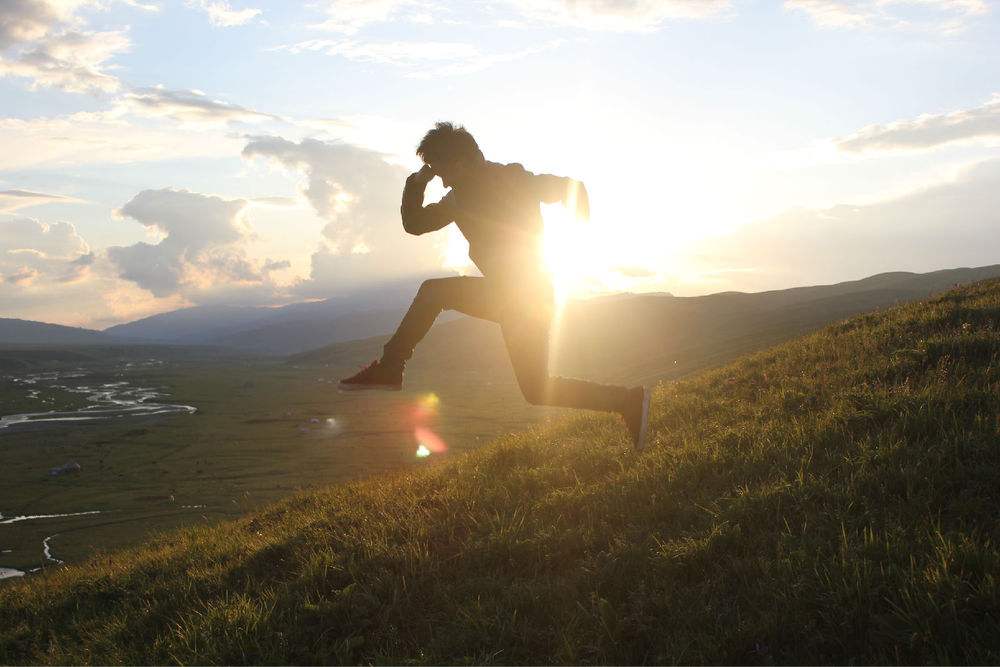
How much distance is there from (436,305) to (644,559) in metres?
3.14

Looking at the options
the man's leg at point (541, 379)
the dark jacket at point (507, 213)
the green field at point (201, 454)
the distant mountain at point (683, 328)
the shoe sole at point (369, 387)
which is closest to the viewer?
the dark jacket at point (507, 213)

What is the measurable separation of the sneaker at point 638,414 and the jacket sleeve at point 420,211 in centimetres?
261

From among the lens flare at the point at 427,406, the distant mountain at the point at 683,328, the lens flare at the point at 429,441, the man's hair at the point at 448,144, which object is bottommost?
the lens flare at the point at 427,406

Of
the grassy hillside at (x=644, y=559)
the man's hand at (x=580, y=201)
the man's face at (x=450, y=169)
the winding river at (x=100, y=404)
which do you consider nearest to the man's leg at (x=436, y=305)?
the man's face at (x=450, y=169)

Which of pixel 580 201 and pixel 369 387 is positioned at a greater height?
pixel 580 201

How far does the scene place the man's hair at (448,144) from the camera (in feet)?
19.6

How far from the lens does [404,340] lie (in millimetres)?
6395

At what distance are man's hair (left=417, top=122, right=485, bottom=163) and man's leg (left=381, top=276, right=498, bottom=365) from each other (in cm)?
116

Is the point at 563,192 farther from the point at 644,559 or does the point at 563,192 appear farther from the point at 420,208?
the point at 644,559

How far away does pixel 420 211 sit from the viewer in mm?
6254

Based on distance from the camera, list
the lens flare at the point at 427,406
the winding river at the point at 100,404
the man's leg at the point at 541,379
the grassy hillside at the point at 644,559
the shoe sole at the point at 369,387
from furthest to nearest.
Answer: the winding river at the point at 100,404
the lens flare at the point at 427,406
the shoe sole at the point at 369,387
the man's leg at the point at 541,379
the grassy hillside at the point at 644,559

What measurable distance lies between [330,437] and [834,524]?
3520 inches

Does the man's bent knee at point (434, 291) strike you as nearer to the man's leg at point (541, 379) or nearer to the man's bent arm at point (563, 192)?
the man's leg at point (541, 379)

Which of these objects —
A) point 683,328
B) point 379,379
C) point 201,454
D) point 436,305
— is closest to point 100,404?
point 201,454
